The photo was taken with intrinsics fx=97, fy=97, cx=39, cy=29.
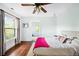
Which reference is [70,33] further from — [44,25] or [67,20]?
[44,25]

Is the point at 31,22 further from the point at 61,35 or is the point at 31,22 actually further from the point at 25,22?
the point at 61,35

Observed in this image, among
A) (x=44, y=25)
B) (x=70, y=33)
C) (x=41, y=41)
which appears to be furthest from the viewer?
(x=41, y=41)

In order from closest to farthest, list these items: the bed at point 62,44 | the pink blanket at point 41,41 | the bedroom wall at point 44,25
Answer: the bed at point 62,44 → the bedroom wall at point 44,25 → the pink blanket at point 41,41

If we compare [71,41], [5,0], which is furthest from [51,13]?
[5,0]

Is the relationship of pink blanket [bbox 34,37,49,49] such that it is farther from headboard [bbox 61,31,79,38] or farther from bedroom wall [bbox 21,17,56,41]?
headboard [bbox 61,31,79,38]

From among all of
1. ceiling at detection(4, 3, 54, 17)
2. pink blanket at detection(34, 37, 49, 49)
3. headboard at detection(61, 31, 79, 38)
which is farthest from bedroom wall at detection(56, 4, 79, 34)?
pink blanket at detection(34, 37, 49, 49)

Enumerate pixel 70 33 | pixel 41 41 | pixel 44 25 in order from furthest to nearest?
pixel 41 41
pixel 44 25
pixel 70 33

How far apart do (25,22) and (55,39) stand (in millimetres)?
813

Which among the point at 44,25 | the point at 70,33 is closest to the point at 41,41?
the point at 44,25

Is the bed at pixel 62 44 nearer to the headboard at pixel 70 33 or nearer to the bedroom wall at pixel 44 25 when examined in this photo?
the headboard at pixel 70 33

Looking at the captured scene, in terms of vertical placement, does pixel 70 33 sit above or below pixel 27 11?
below

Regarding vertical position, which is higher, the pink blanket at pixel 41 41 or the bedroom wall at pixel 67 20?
the bedroom wall at pixel 67 20

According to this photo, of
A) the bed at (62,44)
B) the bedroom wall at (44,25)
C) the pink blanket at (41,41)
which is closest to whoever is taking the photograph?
the bed at (62,44)

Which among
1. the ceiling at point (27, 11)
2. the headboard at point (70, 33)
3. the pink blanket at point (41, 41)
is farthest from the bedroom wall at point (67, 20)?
the pink blanket at point (41, 41)
